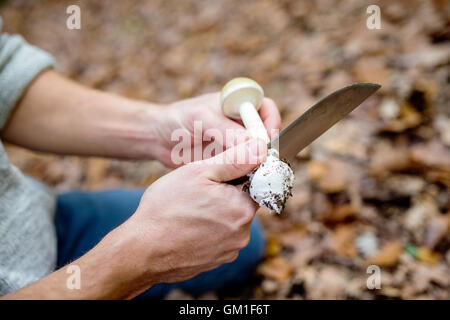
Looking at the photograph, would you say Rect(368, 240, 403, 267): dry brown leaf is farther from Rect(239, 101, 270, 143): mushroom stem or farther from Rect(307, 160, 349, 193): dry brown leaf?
Rect(239, 101, 270, 143): mushroom stem

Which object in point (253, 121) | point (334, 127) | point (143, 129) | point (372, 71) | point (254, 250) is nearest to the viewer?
point (253, 121)

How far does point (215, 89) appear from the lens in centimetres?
274

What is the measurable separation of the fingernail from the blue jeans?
702 millimetres

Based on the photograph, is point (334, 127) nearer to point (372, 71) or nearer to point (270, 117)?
point (372, 71)

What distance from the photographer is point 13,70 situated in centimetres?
132

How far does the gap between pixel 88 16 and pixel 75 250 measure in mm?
4406

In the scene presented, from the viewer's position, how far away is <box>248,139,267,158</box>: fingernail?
98cm

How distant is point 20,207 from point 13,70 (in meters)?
0.58

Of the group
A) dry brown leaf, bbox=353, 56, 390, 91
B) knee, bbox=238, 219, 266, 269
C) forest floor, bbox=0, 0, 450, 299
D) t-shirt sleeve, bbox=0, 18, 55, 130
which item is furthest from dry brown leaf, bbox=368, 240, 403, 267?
t-shirt sleeve, bbox=0, 18, 55, 130

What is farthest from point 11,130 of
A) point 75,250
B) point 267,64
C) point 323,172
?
point 267,64

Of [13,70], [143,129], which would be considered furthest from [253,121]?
[13,70]

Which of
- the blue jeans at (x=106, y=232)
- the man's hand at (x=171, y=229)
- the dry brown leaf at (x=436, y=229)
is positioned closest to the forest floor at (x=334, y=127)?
the dry brown leaf at (x=436, y=229)

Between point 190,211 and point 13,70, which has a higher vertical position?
point 13,70
